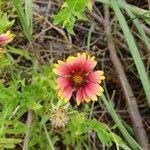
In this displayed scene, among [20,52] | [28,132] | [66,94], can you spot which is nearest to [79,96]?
[66,94]

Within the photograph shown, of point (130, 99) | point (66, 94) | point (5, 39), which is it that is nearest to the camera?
point (66, 94)

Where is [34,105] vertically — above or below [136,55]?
below

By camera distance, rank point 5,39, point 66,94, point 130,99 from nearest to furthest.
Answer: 1. point 66,94
2. point 5,39
3. point 130,99

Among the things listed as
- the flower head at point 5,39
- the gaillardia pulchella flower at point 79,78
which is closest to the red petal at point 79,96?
the gaillardia pulchella flower at point 79,78

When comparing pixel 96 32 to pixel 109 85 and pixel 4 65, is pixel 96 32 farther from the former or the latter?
pixel 4 65

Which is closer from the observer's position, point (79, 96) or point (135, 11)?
point (79, 96)

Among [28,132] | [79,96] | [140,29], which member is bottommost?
[28,132]

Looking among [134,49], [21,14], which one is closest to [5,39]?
[21,14]

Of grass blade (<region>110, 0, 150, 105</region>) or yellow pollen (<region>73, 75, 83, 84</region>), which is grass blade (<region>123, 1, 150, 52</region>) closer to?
grass blade (<region>110, 0, 150, 105</region>)

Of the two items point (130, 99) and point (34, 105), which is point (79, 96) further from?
point (130, 99)
